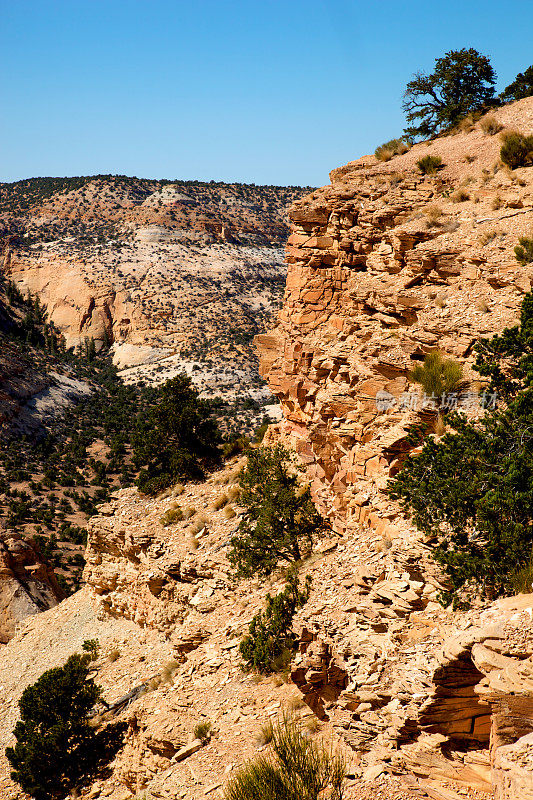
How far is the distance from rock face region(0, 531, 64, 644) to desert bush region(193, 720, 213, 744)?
19688 millimetres

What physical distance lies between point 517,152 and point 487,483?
14048mm

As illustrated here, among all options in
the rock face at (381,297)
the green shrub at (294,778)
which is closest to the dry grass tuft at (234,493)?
the rock face at (381,297)

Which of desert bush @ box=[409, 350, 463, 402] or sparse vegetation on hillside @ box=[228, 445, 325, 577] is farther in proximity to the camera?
sparse vegetation on hillside @ box=[228, 445, 325, 577]

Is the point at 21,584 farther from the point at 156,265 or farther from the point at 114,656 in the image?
the point at 156,265

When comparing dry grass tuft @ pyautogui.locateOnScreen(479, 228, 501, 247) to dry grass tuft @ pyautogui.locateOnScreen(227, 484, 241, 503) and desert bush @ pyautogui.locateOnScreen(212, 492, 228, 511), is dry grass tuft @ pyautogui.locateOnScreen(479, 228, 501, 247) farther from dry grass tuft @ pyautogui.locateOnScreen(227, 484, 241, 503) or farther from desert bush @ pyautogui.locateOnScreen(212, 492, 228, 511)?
desert bush @ pyautogui.locateOnScreen(212, 492, 228, 511)

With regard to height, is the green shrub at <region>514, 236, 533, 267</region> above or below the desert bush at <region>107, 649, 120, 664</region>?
above

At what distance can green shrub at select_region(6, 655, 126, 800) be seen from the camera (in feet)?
62.8

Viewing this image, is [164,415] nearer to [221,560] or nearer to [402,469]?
[221,560]

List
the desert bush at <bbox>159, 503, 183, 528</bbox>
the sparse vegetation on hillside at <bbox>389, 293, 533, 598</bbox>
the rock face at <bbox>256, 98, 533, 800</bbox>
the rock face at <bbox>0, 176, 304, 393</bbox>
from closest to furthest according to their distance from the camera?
the rock face at <bbox>256, 98, 533, 800</bbox> < the sparse vegetation on hillside at <bbox>389, 293, 533, 598</bbox> < the desert bush at <bbox>159, 503, 183, 528</bbox> < the rock face at <bbox>0, 176, 304, 393</bbox>

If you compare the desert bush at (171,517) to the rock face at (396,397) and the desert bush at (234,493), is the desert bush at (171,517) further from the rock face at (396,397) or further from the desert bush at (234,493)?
the rock face at (396,397)

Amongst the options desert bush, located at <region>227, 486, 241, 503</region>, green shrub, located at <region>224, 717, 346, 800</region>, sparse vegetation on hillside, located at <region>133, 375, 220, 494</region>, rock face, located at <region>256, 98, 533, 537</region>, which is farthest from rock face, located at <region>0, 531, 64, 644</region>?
green shrub, located at <region>224, 717, 346, 800</region>

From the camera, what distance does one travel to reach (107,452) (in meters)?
64.5

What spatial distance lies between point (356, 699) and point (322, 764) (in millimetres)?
1270

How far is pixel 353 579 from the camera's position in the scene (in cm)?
1327
